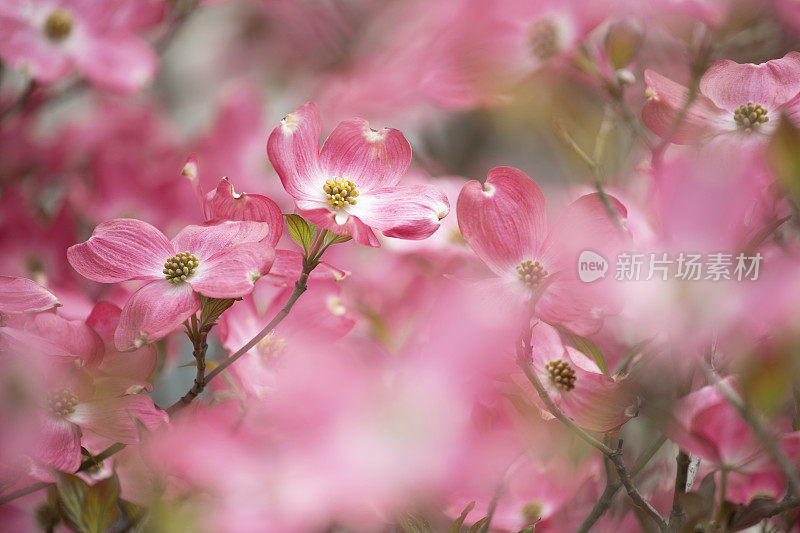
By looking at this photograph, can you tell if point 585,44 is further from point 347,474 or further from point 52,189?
point 52,189

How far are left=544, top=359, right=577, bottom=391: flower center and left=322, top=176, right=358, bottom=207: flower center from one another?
0.36 ft

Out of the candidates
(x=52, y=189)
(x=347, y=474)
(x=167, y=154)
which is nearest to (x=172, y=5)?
(x=167, y=154)

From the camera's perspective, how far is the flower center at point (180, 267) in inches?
11.2

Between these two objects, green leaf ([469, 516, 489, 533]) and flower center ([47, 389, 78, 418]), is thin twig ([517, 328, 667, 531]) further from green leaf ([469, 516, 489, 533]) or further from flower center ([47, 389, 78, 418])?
flower center ([47, 389, 78, 418])

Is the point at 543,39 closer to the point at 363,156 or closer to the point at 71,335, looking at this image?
the point at 363,156

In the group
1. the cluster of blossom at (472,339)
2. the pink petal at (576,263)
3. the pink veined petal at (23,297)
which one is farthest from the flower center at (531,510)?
the pink veined petal at (23,297)

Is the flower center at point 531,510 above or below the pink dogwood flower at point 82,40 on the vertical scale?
below

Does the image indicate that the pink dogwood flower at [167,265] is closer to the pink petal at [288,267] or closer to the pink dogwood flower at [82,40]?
the pink petal at [288,267]

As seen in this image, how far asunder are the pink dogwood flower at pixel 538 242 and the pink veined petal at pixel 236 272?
0.08m

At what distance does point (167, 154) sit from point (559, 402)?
53cm

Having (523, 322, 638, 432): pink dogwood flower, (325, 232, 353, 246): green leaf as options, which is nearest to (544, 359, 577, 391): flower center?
(523, 322, 638, 432): pink dogwood flower

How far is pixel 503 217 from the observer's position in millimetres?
297

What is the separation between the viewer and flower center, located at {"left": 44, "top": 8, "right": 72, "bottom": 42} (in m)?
0.48

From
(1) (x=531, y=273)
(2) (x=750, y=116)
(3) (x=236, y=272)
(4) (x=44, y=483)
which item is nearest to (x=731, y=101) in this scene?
(2) (x=750, y=116)
